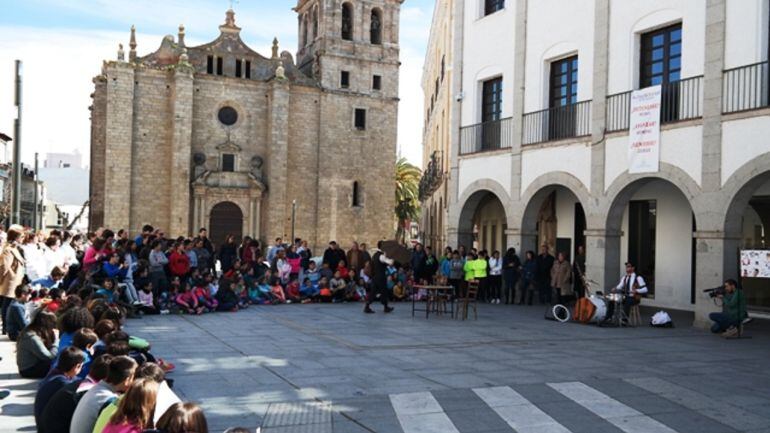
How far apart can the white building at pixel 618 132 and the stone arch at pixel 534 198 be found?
0.04 metres

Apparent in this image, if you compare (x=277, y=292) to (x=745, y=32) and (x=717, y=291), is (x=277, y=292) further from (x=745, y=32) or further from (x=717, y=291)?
(x=745, y=32)

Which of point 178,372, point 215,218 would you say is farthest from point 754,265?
point 215,218

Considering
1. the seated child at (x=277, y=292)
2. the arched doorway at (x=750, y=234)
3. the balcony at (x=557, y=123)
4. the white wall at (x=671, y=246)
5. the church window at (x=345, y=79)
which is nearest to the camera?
the arched doorway at (x=750, y=234)

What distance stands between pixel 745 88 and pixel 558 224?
8571 millimetres

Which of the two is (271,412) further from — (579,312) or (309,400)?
(579,312)

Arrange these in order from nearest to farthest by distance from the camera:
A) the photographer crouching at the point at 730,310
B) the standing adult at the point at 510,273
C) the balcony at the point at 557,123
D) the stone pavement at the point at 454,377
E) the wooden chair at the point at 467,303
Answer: the stone pavement at the point at 454,377 → the photographer crouching at the point at 730,310 → the wooden chair at the point at 467,303 → the balcony at the point at 557,123 → the standing adult at the point at 510,273

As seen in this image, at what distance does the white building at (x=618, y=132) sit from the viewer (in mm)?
14875

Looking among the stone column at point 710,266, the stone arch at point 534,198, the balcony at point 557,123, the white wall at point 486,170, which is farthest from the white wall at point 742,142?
the white wall at point 486,170

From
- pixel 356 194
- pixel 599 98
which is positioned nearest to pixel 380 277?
pixel 599 98

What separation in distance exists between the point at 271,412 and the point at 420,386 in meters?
2.07

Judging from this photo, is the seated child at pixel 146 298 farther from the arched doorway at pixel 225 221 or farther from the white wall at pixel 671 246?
the arched doorway at pixel 225 221

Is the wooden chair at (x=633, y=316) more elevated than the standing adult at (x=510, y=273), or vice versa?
the standing adult at (x=510, y=273)

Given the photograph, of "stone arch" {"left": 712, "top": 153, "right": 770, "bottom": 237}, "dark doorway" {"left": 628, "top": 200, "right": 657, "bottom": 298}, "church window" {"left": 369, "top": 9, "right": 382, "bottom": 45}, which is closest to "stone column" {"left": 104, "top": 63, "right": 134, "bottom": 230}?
"church window" {"left": 369, "top": 9, "right": 382, "bottom": 45}

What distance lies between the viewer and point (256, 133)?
45.2 m
